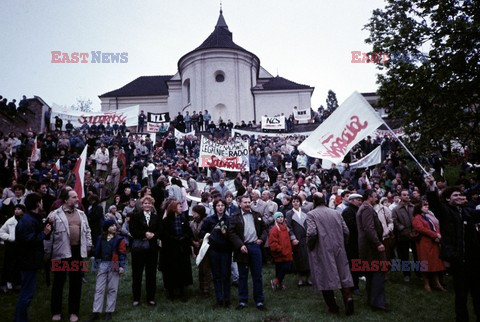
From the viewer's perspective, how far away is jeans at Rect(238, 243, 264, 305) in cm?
690

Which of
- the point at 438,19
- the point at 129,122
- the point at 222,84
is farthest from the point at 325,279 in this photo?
the point at 222,84

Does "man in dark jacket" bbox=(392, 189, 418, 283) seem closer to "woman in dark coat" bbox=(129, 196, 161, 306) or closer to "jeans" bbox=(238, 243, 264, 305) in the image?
"jeans" bbox=(238, 243, 264, 305)

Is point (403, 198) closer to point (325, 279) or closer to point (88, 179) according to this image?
point (325, 279)

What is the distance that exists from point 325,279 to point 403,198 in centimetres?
349

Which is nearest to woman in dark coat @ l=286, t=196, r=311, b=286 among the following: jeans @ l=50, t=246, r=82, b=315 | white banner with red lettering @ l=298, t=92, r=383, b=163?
white banner with red lettering @ l=298, t=92, r=383, b=163

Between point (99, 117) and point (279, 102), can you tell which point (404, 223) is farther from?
point (279, 102)

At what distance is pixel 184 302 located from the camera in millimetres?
7492

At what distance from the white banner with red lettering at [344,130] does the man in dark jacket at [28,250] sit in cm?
533

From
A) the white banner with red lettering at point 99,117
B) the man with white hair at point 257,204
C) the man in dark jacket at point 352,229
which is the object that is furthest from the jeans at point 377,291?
the white banner with red lettering at point 99,117

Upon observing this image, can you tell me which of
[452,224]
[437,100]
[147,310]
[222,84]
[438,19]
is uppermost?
[222,84]

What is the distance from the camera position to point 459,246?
5746 mm

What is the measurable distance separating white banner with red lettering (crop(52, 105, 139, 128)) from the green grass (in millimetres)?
24665

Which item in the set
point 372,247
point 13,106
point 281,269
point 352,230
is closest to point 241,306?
point 281,269

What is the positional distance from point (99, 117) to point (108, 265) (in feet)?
91.1
